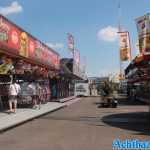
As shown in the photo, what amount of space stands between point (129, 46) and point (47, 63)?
8.69 m

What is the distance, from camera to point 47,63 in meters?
43.5

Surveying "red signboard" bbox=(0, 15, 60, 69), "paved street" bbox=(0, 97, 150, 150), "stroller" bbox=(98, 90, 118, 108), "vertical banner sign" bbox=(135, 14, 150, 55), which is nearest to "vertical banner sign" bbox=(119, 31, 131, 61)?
"red signboard" bbox=(0, 15, 60, 69)

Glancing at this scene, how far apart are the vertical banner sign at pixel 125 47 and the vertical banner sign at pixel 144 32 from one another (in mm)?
17611

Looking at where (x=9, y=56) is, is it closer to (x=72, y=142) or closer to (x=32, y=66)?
(x=32, y=66)

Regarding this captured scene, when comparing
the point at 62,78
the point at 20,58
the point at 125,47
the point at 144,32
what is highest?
the point at 125,47

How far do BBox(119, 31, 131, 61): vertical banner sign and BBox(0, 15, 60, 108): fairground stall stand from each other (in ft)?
27.3

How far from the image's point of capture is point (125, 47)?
46.6 metres

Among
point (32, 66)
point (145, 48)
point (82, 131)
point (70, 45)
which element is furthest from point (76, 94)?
point (82, 131)

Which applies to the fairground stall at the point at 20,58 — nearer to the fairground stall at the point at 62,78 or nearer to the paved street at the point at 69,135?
the paved street at the point at 69,135

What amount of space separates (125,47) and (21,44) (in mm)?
17965

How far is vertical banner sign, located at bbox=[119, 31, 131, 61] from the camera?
46000 mm

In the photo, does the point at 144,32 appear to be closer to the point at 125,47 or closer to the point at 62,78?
the point at 125,47

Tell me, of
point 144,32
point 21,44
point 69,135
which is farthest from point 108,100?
point 69,135

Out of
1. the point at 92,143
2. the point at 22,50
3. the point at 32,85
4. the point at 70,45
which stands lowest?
the point at 92,143
